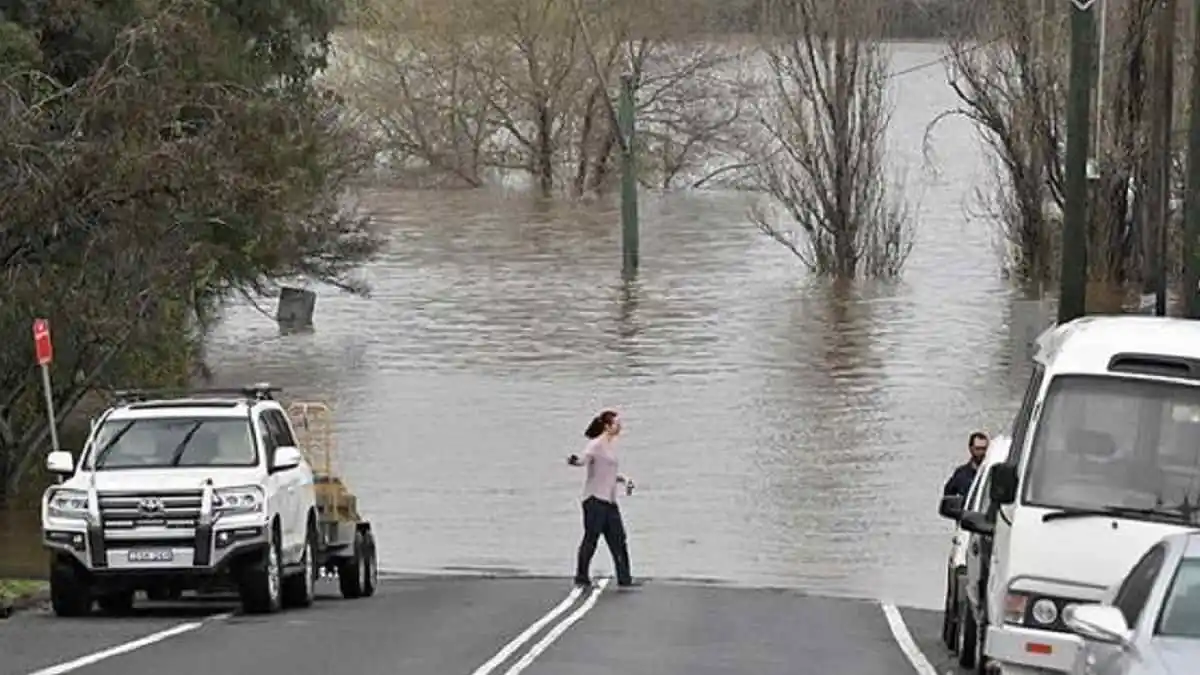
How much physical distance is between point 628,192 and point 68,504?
5067 cm

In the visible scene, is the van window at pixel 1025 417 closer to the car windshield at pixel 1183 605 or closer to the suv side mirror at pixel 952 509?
the suv side mirror at pixel 952 509

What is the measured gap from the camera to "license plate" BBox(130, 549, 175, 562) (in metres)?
21.0

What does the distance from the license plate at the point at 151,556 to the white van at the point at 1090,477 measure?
8137 millimetres

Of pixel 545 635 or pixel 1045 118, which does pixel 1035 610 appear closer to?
pixel 545 635

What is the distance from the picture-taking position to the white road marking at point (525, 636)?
17.1 meters

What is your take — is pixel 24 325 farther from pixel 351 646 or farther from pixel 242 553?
pixel 351 646

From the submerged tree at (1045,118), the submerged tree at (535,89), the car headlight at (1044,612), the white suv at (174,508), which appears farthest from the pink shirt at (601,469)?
the submerged tree at (535,89)

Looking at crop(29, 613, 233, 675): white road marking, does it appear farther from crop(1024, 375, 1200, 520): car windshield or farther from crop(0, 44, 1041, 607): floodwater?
crop(0, 44, 1041, 607): floodwater

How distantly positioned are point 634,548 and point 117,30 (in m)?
9.04

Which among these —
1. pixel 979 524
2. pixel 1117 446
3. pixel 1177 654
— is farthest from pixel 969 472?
pixel 1177 654

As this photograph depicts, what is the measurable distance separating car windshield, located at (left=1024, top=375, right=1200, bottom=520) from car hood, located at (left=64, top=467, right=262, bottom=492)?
843cm

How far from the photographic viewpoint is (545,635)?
19719mm

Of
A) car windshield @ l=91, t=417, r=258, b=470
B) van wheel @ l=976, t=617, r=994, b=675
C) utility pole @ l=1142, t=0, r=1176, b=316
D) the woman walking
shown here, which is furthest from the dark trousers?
utility pole @ l=1142, t=0, r=1176, b=316

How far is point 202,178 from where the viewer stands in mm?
28547
